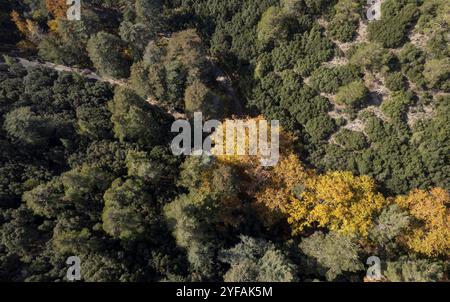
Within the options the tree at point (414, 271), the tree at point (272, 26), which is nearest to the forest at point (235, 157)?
the tree at point (414, 271)

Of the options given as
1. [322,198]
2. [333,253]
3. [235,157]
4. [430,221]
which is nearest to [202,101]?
[235,157]

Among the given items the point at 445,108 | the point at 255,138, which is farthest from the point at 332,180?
the point at 445,108

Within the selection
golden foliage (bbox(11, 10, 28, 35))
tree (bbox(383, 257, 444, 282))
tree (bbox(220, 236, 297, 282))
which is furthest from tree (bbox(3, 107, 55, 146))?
tree (bbox(383, 257, 444, 282))

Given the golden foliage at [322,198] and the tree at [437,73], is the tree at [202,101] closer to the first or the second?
the golden foliage at [322,198]

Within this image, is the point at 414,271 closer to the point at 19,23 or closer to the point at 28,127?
the point at 28,127

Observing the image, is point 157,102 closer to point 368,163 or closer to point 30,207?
point 30,207

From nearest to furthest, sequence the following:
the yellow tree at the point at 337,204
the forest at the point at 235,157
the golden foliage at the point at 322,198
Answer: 1. the forest at the point at 235,157
2. the yellow tree at the point at 337,204
3. the golden foliage at the point at 322,198
